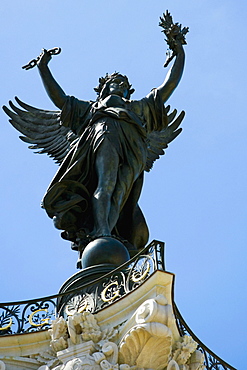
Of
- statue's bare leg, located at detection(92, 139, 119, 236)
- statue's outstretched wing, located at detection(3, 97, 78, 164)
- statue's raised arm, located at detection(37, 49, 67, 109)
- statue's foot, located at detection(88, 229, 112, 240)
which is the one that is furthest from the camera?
statue's outstretched wing, located at detection(3, 97, 78, 164)

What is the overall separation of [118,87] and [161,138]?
2.57m

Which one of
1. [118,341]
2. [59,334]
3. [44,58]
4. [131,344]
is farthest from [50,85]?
[131,344]

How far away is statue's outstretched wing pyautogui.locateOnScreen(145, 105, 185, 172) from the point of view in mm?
22844

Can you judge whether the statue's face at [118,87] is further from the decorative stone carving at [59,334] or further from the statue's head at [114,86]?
the decorative stone carving at [59,334]

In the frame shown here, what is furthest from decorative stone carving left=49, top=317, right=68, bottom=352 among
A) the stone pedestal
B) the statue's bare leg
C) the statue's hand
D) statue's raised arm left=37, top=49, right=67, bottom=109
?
the statue's hand

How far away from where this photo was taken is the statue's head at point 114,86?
20938 millimetres

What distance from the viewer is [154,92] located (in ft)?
69.5

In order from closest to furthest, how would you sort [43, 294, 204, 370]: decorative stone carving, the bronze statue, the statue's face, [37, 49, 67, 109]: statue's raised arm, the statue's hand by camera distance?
[43, 294, 204, 370]: decorative stone carving < the bronze statue < the statue's face < [37, 49, 67, 109]: statue's raised arm < the statue's hand

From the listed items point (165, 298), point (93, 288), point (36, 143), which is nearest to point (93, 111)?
point (36, 143)

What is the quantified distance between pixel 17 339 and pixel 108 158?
486cm

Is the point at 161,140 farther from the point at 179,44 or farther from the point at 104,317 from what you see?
the point at 104,317

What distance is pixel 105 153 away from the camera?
19688 mm

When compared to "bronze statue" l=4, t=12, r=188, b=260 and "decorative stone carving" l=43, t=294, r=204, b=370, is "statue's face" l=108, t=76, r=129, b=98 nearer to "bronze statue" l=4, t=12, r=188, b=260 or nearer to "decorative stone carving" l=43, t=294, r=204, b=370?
"bronze statue" l=4, t=12, r=188, b=260

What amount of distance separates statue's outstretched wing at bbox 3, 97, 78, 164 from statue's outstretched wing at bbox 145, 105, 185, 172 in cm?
168
